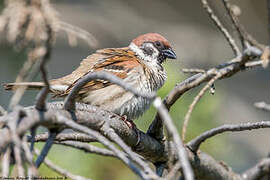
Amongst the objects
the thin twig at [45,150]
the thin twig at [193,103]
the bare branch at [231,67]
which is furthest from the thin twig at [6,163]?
the bare branch at [231,67]

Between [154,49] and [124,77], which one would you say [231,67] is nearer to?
[124,77]

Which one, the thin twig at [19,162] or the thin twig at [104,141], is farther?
the thin twig at [104,141]

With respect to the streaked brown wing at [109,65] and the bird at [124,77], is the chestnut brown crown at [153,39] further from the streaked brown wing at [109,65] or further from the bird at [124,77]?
the streaked brown wing at [109,65]

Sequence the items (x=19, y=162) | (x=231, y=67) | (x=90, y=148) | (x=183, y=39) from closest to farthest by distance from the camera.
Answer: (x=19, y=162) < (x=231, y=67) < (x=90, y=148) < (x=183, y=39)

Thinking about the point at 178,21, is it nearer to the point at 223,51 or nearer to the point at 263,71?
the point at 223,51

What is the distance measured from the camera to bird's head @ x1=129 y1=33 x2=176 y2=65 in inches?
125

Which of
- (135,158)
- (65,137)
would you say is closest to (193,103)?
(135,158)

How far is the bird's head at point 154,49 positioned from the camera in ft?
10.4

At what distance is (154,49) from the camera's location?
126 inches

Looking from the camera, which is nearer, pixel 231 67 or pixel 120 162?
pixel 231 67

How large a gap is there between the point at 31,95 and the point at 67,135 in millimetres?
4576

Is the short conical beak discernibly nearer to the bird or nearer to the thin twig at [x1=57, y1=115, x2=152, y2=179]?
the bird

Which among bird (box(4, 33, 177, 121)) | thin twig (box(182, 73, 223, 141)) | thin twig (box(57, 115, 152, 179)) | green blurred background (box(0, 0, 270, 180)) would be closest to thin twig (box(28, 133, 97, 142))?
thin twig (box(57, 115, 152, 179))

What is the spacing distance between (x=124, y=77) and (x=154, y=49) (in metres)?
0.40
